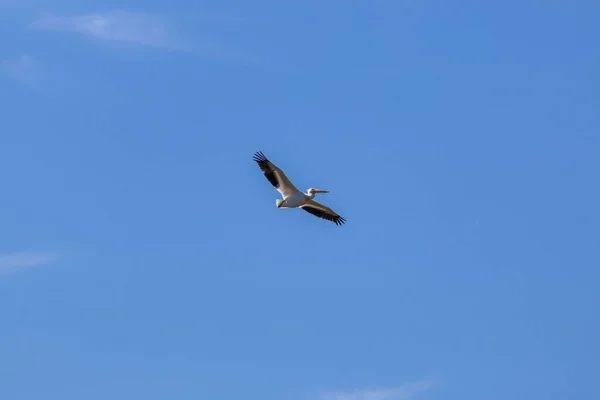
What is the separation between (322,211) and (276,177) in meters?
5.45

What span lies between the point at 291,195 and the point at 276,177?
171 centimetres

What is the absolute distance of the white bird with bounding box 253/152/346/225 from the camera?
267 ft

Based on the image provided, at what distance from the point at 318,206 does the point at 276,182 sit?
435 centimetres

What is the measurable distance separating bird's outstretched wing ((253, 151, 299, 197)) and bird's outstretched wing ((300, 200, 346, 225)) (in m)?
2.66

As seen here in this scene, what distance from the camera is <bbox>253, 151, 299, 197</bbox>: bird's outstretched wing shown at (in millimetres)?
81188

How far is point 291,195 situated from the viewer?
83.0m

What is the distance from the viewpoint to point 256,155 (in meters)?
81.1

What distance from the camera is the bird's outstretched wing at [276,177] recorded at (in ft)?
266

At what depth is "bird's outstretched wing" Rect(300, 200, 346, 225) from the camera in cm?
8554

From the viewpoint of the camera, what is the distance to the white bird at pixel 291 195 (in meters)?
81.4

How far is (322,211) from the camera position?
8625 centimetres

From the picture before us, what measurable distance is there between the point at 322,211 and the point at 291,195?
3.82 m

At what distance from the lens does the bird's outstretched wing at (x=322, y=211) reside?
8554cm

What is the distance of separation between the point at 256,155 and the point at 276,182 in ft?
7.36
